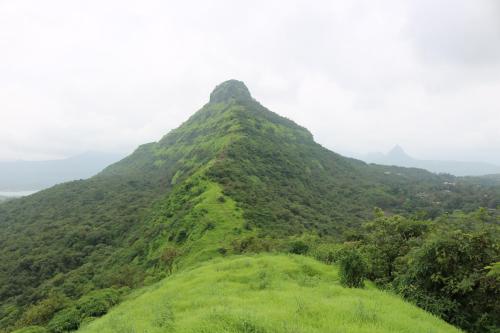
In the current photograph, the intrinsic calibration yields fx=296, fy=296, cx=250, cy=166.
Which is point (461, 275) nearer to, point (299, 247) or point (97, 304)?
point (299, 247)

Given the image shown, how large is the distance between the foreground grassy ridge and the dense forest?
300 cm

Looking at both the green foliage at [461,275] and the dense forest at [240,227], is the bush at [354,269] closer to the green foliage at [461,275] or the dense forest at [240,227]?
the dense forest at [240,227]

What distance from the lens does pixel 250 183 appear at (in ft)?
273

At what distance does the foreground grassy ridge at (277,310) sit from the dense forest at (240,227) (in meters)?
3.00

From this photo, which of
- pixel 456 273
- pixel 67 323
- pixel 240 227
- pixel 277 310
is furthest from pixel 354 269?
pixel 240 227

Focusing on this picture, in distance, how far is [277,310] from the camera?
469 inches

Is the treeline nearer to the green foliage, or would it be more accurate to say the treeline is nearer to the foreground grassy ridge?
the green foliage

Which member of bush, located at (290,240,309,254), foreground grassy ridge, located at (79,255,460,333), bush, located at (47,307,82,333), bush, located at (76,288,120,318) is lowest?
bush, located at (47,307,82,333)

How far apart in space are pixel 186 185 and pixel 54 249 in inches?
1615

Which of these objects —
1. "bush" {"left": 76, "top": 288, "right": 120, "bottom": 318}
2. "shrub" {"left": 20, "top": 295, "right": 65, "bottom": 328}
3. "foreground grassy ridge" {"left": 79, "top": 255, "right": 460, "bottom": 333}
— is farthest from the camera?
"shrub" {"left": 20, "top": 295, "right": 65, "bottom": 328}

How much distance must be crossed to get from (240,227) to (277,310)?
42.5 meters

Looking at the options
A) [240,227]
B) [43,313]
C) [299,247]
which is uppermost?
[299,247]

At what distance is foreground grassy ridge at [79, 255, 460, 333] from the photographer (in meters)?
10.1

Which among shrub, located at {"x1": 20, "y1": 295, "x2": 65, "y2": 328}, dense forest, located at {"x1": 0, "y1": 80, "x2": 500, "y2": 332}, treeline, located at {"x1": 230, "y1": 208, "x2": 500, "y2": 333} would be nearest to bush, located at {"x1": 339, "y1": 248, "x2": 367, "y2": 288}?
treeline, located at {"x1": 230, "y1": 208, "x2": 500, "y2": 333}
